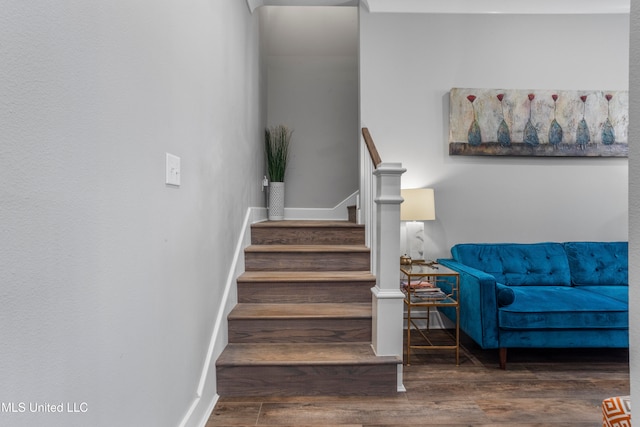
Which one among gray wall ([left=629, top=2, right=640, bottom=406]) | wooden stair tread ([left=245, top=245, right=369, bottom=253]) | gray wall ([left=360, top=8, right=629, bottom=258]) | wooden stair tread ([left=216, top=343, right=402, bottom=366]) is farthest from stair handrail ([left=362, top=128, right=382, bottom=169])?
gray wall ([left=629, top=2, right=640, bottom=406])

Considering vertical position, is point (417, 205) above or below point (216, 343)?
above

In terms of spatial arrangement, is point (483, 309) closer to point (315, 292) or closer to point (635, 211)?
point (315, 292)

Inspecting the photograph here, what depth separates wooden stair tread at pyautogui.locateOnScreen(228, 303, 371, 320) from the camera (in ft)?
7.24

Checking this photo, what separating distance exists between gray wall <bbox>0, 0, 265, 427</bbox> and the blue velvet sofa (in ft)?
5.86

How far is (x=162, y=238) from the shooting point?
1301mm

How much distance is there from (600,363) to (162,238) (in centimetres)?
292

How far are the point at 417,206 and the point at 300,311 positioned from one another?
1.27 metres

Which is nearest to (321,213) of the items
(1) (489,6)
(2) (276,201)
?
(2) (276,201)

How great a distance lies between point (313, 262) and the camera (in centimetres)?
272

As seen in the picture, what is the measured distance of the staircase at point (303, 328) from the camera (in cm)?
196

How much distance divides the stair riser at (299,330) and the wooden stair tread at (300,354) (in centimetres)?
3

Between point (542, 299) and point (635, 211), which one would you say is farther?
point (542, 299)

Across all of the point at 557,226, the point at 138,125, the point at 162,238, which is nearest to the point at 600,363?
the point at 557,226

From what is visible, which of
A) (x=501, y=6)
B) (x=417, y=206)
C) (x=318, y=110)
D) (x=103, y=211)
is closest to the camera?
(x=103, y=211)
